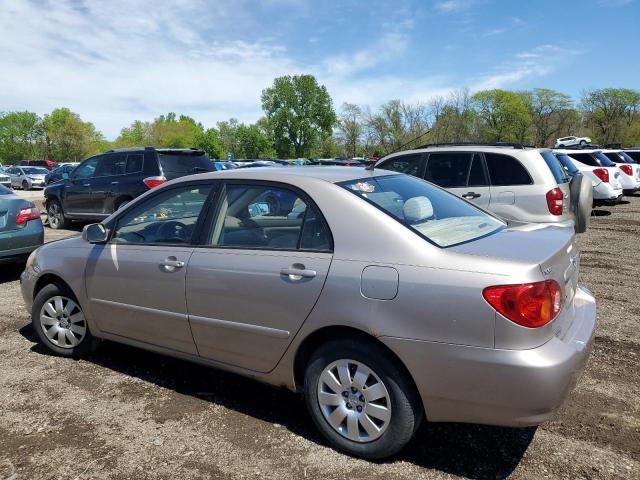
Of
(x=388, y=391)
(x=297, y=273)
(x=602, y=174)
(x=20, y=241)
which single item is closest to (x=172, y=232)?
(x=297, y=273)

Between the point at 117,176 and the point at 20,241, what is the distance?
4021 millimetres

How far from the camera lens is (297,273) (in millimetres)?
2922

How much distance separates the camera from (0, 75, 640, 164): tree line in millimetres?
60044

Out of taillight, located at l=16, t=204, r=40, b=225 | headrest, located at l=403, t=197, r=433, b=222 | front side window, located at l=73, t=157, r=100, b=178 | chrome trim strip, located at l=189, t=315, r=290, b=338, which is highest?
front side window, located at l=73, t=157, r=100, b=178

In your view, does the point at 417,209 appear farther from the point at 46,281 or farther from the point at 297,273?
the point at 46,281

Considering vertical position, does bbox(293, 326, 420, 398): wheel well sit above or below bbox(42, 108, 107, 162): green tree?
below

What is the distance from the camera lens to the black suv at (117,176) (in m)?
10.2

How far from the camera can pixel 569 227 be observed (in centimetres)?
343

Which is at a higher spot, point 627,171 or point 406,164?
point 406,164

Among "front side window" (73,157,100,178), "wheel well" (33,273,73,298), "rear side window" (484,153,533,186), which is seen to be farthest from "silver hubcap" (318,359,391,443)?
"front side window" (73,157,100,178)

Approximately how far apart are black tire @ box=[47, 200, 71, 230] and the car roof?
9.79 metres

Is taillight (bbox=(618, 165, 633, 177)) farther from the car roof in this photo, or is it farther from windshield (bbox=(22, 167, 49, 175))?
windshield (bbox=(22, 167, 49, 175))

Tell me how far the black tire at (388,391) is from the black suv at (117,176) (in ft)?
25.8

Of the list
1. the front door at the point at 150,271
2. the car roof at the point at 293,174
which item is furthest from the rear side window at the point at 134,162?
the car roof at the point at 293,174
